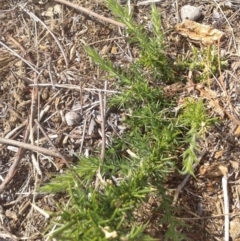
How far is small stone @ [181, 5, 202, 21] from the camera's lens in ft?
7.91

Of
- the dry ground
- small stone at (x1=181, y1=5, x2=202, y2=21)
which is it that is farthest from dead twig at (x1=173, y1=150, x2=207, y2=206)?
small stone at (x1=181, y1=5, x2=202, y2=21)

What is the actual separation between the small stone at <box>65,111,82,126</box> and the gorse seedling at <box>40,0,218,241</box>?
19 cm

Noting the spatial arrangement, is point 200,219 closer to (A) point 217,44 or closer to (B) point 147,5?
(A) point 217,44

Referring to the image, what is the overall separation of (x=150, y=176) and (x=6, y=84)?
0.94 m

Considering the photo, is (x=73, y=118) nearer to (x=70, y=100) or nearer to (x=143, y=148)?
(x=70, y=100)

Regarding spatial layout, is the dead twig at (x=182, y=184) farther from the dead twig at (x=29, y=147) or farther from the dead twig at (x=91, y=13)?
the dead twig at (x=91, y=13)

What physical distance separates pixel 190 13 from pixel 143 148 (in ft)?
2.61

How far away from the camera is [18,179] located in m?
2.33

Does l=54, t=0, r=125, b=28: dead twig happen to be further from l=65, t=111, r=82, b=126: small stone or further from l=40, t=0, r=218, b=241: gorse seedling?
l=65, t=111, r=82, b=126: small stone

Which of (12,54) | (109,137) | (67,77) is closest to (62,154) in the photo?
(109,137)

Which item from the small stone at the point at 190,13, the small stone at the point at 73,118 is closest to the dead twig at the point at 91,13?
the small stone at the point at 190,13

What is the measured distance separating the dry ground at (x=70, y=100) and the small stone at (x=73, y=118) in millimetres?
21

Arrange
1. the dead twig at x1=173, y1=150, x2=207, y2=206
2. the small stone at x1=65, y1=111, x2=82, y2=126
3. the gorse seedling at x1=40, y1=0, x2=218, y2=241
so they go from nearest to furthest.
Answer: the gorse seedling at x1=40, y1=0, x2=218, y2=241, the dead twig at x1=173, y1=150, x2=207, y2=206, the small stone at x1=65, y1=111, x2=82, y2=126

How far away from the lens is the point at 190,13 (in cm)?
241
